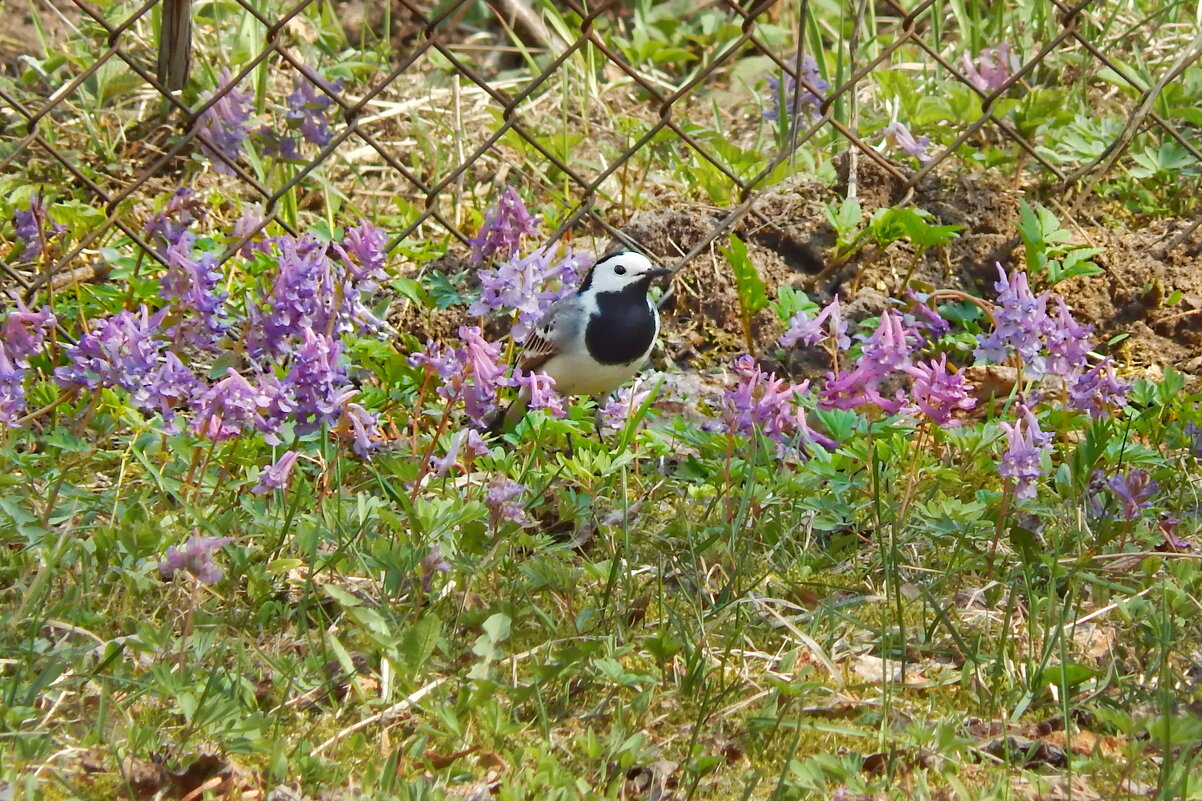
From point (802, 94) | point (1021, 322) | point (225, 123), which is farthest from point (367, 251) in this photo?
point (802, 94)

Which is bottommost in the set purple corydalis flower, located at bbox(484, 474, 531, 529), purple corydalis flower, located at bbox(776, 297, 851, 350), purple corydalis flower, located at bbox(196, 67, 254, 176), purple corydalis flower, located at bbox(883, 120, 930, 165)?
purple corydalis flower, located at bbox(484, 474, 531, 529)

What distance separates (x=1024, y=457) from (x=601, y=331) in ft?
5.34

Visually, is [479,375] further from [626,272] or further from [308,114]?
[308,114]

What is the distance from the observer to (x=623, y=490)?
302 centimetres

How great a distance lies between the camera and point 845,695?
8.32ft

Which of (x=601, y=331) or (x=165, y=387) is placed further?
(x=601, y=331)

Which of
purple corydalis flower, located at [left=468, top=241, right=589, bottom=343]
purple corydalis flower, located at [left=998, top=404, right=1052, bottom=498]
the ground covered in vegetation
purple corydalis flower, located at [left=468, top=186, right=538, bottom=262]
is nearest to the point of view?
the ground covered in vegetation

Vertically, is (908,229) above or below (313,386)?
above

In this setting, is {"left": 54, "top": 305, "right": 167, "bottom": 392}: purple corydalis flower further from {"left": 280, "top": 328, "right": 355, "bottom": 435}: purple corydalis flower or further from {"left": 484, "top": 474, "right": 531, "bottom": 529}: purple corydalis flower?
{"left": 484, "top": 474, "right": 531, "bottom": 529}: purple corydalis flower

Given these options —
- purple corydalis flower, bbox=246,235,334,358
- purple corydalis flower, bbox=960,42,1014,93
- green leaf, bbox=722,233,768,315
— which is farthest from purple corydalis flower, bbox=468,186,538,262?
purple corydalis flower, bbox=960,42,1014,93

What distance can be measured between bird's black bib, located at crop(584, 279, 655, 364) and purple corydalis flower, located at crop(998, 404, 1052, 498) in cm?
148

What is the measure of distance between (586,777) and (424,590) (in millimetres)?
546

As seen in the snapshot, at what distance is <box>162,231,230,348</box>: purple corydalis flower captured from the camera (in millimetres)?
3406

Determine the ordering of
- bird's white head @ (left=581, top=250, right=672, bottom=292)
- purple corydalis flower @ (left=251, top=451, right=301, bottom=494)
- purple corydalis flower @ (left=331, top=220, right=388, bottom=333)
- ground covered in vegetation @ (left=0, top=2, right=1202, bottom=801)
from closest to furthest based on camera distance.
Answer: ground covered in vegetation @ (left=0, top=2, right=1202, bottom=801) < purple corydalis flower @ (left=251, top=451, right=301, bottom=494) < purple corydalis flower @ (left=331, top=220, right=388, bottom=333) < bird's white head @ (left=581, top=250, right=672, bottom=292)
